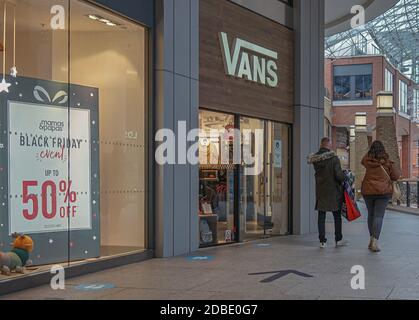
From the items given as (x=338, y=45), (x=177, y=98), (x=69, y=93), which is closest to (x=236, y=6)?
(x=177, y=98)

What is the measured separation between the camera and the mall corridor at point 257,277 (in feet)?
21.0

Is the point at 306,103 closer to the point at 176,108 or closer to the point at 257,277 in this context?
the point at 176,108

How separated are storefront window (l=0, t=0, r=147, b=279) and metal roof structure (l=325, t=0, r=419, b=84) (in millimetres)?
37333

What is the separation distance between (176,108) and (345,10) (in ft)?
33.8

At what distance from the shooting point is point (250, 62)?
11914 mm

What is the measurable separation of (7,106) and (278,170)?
698 cm

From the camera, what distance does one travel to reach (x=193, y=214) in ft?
32.8

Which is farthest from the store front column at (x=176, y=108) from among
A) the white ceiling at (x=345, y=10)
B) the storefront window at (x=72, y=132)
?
the white ceiling at (x=345, y=10)

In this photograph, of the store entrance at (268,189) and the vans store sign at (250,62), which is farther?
the store entrance at (268,189)

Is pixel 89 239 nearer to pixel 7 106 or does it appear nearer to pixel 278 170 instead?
pixel 7 106

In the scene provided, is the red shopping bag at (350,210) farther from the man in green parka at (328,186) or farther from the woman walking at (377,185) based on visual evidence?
the woman walking at (377,185)

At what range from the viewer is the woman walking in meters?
9.73

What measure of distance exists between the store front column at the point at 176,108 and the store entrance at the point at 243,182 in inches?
27.2

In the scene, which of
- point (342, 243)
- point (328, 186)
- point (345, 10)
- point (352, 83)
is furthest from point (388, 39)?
point (328, 186)
